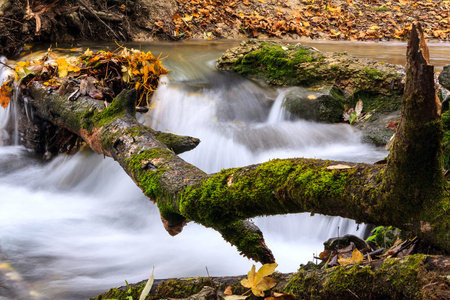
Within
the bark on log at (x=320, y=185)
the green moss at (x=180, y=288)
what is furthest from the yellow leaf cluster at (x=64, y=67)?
the green moss at (x=180, y=288)

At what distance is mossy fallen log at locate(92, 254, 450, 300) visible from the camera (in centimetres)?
133

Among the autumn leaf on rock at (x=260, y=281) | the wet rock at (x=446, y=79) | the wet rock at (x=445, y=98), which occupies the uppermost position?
the wet rock at (x=446, y=79)

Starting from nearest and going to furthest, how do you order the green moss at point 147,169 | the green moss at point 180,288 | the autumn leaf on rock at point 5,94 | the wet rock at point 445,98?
the green moss at point 180,288 < the green moss at point 147,169 < the wet rock at point 445,98 < the autumn leaf on rock at point 5,94

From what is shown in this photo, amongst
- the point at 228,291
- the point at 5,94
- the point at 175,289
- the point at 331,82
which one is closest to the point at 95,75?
the point at 5,94

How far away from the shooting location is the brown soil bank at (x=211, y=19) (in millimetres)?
7688

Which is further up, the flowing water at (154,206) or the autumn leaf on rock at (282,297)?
the autumn leaf on rock at (282,297)

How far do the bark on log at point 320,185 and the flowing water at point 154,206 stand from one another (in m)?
1.27

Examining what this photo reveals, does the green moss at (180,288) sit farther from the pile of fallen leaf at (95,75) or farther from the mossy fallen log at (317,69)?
the mossy fallen log at (317,69)

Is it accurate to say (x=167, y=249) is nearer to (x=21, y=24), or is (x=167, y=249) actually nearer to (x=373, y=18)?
(x=21, y=24)

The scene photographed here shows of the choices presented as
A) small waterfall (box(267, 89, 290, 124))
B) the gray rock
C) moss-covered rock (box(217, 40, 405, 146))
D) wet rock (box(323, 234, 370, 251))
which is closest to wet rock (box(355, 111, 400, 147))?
moss-covered rock (box(217, 40, 405, 146))

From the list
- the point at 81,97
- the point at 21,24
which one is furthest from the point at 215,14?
the point at 81,97

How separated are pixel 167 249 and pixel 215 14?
7.74 meters

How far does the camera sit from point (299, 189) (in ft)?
5.76

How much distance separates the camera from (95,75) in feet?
16.9
